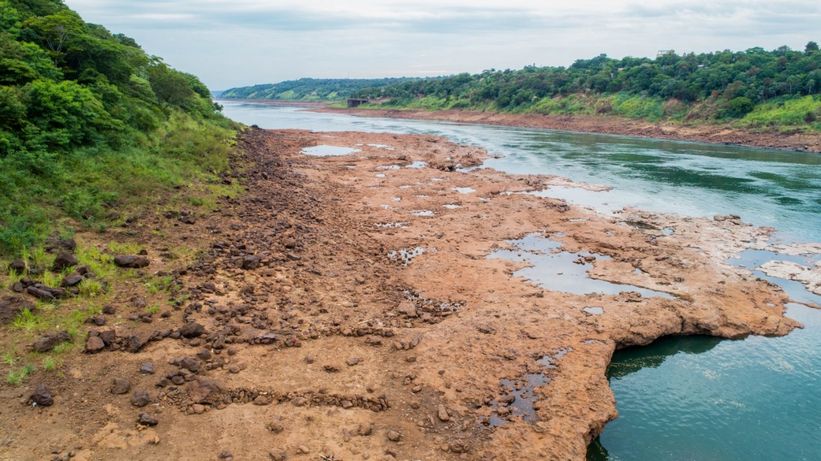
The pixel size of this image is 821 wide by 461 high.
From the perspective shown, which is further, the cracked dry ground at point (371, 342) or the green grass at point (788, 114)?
the green grass at point (788, 114)

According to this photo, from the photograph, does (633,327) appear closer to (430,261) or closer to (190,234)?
(430,261)

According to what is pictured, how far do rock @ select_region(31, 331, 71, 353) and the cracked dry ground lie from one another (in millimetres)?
514

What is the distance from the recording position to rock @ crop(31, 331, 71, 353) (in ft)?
29.4

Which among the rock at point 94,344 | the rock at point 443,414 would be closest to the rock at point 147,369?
the rock at point 94,344

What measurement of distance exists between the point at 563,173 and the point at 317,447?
32.3 meters

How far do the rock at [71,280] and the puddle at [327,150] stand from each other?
32346mm

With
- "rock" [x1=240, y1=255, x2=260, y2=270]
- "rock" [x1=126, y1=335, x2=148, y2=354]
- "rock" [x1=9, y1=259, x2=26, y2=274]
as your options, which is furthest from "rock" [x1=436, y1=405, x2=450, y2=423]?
"rock" [x1=9, y1=259, x2=26, y2=274]

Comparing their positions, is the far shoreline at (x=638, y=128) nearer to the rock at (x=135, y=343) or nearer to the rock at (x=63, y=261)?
the rock at (x=135, y=343)

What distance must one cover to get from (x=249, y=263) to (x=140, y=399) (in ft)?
19.2

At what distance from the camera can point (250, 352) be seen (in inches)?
405

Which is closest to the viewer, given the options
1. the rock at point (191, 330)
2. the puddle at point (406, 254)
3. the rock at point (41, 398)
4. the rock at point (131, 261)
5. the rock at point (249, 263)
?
the rock at point (41, 398)

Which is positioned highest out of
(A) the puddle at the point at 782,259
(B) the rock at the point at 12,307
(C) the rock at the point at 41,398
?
(B) the rock at the point at 12,307

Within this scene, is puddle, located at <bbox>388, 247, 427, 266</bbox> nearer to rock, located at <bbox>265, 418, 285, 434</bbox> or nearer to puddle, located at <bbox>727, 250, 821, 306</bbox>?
rock, located at <bbox>265, 418, 285, 434</bbox>

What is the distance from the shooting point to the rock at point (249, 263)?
1388 centimetres
